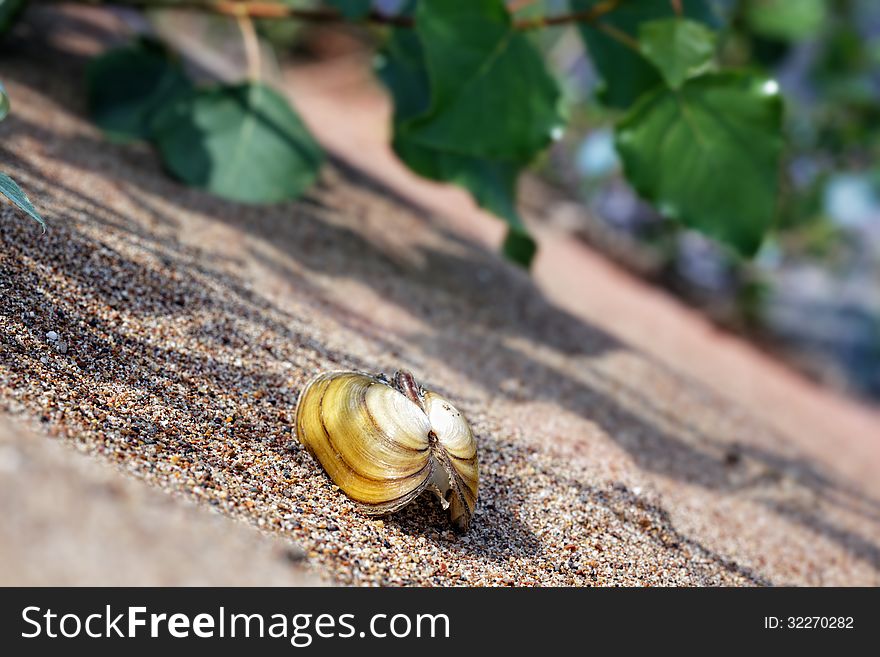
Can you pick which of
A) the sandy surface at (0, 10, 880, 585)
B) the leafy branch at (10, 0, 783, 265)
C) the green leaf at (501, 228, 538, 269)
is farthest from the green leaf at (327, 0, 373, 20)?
the green leaf at (501, 228, 538, 269)

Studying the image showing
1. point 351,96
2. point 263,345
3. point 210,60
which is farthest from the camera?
point 351,96

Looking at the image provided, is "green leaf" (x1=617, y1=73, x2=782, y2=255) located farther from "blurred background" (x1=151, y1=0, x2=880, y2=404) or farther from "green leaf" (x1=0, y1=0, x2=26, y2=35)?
"blurred background" (x1=151, y1=0, x2=880, y2=404)

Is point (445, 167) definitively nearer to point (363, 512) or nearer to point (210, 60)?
point (363, 512)

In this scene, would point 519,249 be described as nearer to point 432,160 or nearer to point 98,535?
point 432,160

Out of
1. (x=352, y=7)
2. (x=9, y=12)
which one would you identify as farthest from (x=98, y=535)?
(x=9, y=12)

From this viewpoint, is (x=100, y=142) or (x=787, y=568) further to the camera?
(x=100, y=142)

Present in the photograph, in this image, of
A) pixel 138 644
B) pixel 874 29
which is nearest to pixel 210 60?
pixel 138 644

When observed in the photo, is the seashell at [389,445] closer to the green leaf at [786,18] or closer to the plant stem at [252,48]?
the plant stem at [252,48]

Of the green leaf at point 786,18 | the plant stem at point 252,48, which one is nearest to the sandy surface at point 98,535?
the plant stem at point 252,48
